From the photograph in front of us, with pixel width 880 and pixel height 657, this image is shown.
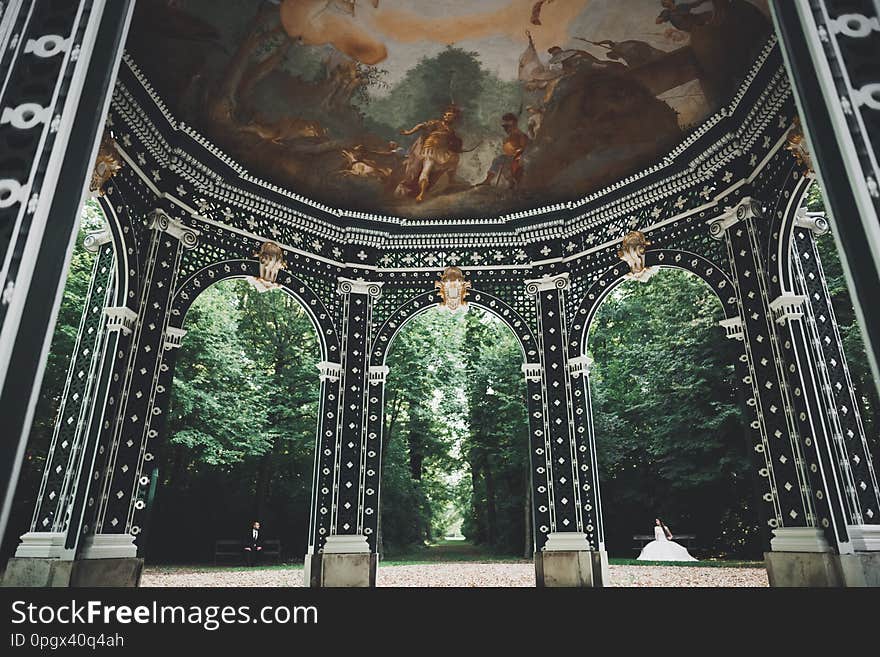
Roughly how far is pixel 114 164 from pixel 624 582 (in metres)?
12.7

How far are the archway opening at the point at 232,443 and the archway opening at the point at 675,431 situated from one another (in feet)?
39.8

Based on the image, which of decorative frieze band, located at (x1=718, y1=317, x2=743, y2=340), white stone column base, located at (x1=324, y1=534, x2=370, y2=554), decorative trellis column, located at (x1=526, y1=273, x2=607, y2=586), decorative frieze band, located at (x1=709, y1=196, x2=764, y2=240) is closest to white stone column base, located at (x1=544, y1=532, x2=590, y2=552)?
decorative trellis column, located at (x1=526, y1=273, x2=607, y2=586)

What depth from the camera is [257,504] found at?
2153 centimetres

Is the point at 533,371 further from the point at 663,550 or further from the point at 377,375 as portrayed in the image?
the point at 663,550

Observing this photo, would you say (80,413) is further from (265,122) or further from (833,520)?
(833,520)

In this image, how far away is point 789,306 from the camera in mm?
9477

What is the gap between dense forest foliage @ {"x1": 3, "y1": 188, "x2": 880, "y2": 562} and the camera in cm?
1939

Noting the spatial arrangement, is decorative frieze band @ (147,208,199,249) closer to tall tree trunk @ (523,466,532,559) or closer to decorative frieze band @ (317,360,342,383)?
decorative frieze band @ (317,360,342,383)

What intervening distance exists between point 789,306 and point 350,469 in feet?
Answer: 28.3

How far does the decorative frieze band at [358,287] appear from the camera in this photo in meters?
13.2

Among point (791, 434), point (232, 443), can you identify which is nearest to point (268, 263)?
point (791, 434)

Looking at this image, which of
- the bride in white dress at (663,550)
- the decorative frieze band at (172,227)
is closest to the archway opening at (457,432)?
the bride in white dress at (663,550)

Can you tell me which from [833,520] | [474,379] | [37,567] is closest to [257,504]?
[474,379]

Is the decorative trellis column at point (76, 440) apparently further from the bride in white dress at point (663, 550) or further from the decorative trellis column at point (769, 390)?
the bride in white dress at point (663, 550)
